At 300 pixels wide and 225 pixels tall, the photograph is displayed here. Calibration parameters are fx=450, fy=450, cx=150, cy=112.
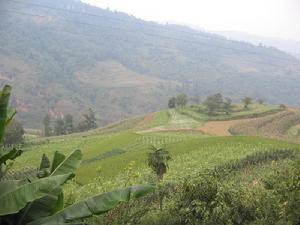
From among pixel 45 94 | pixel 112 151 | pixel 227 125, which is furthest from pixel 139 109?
pixel 112 151

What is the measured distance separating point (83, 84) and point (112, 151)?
443 ft

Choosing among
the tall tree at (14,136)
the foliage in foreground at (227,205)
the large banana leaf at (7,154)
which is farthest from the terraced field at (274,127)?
the large banana leaf at (7,154)

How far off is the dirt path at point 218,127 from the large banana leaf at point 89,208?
45769 millimetres

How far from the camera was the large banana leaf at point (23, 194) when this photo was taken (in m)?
6.61

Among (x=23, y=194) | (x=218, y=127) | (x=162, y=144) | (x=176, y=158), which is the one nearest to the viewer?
(x=23, y=194)

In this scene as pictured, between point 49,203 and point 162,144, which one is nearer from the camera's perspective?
point 49,203

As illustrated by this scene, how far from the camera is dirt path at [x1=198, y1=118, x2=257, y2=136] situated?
2106 inches

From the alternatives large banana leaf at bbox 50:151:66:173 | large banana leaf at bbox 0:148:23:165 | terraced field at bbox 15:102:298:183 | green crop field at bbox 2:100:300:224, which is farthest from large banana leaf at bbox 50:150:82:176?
terraced field at bbox 15:102:298:183

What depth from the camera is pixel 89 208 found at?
23.4 ft

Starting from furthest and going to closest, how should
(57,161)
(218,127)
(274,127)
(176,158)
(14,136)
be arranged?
1. (274,127)
2. (218,127)
3. (14,136)
4. (176,158)
5. (57,161)

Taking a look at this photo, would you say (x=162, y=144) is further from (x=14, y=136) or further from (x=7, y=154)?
(x=7, y=154)

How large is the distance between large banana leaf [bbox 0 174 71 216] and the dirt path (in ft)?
152

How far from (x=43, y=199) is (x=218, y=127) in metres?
50.8

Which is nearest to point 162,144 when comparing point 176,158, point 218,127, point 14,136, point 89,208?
point 176,158
